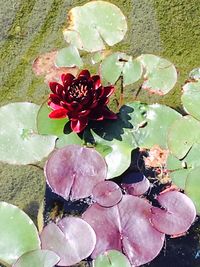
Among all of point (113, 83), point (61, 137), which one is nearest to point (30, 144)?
point (61, 137)

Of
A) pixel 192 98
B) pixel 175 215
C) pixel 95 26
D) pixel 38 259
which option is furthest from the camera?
pixel 95 26

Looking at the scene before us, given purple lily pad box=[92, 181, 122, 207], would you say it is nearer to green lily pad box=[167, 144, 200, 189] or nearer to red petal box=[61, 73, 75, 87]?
green lily pad box=[167, 144, 200, 189]

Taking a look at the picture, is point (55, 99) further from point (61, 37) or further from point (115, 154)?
point (61, 37)

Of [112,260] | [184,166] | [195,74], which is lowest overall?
[112,260]

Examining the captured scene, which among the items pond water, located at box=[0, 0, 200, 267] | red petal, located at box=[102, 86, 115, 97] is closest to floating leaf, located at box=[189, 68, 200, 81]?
pond water, located at box=[0, 0, 200, 267]

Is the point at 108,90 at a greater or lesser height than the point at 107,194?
greater

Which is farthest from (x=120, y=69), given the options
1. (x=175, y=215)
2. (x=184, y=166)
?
(x=175, y=215)

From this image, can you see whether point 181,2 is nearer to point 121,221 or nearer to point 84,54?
point 84,54
